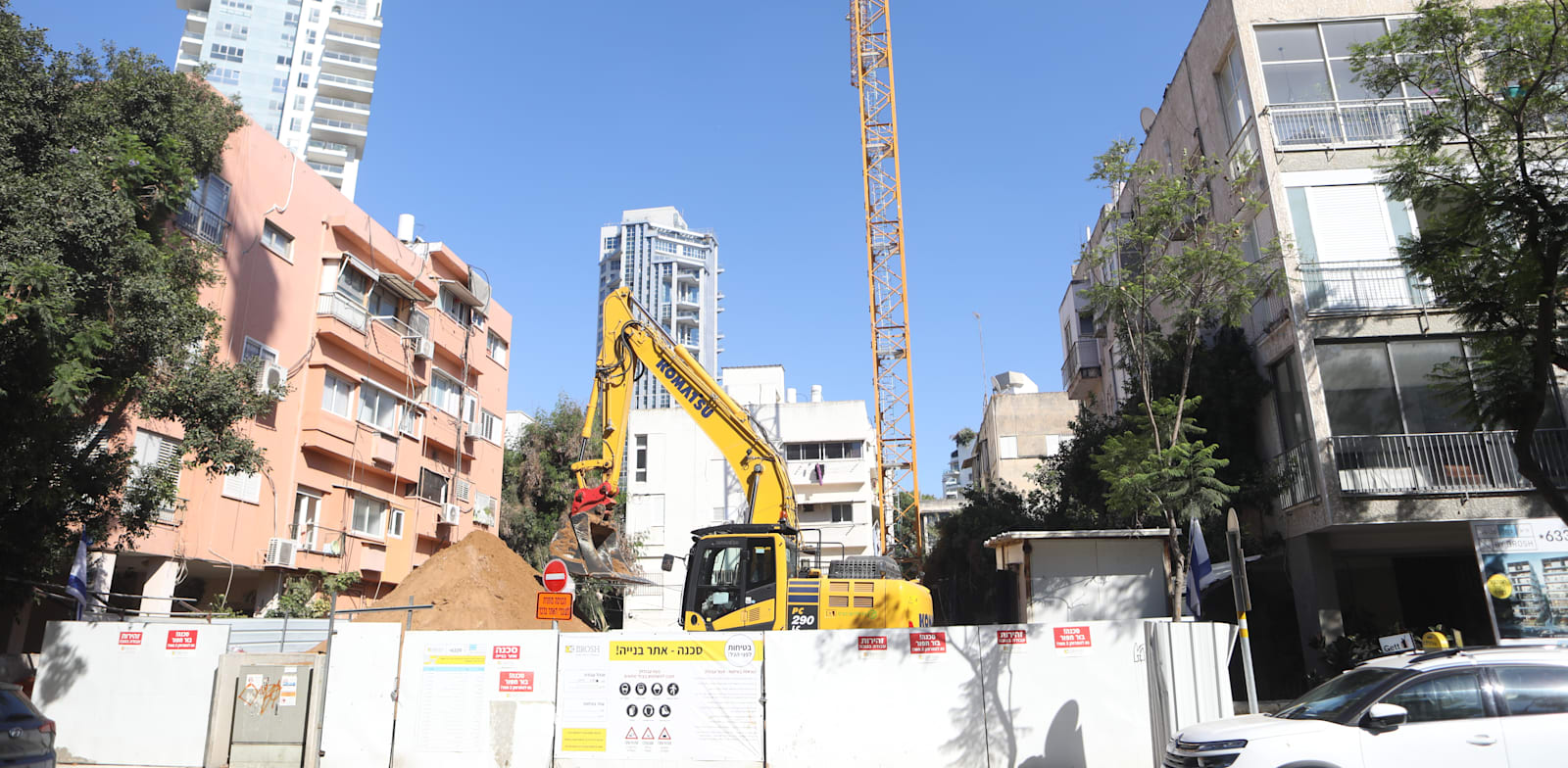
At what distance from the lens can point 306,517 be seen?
80.5ft

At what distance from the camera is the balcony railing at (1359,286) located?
18.9 meters

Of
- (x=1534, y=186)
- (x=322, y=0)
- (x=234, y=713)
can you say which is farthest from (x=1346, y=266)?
(x=322, y=0)

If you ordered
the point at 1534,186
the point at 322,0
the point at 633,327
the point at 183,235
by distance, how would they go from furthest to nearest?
the point at 322,0, the point at 633,327, the point at 183,235, the point at 1534,186

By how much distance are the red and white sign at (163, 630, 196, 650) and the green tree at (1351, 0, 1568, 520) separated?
1916cm

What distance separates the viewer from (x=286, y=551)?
898 inches

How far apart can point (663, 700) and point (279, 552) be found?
1434cm

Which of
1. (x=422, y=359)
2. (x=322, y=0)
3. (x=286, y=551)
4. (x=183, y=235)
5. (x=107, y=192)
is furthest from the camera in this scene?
(x=322, y=0)

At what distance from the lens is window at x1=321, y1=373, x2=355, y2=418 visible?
25.4m

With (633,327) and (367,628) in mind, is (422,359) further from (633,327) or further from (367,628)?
(367,628)

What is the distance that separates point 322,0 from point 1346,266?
94442mm

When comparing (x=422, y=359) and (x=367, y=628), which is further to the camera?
(x=422, y=359)

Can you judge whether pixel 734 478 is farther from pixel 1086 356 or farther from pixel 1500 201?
pixel 1500 201

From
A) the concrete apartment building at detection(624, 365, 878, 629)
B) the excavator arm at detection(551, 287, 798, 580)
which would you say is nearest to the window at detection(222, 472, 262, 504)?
the excavator arm at detection(551, 287, 798, 580)

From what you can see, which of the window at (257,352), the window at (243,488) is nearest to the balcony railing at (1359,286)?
the window at (243,488)
